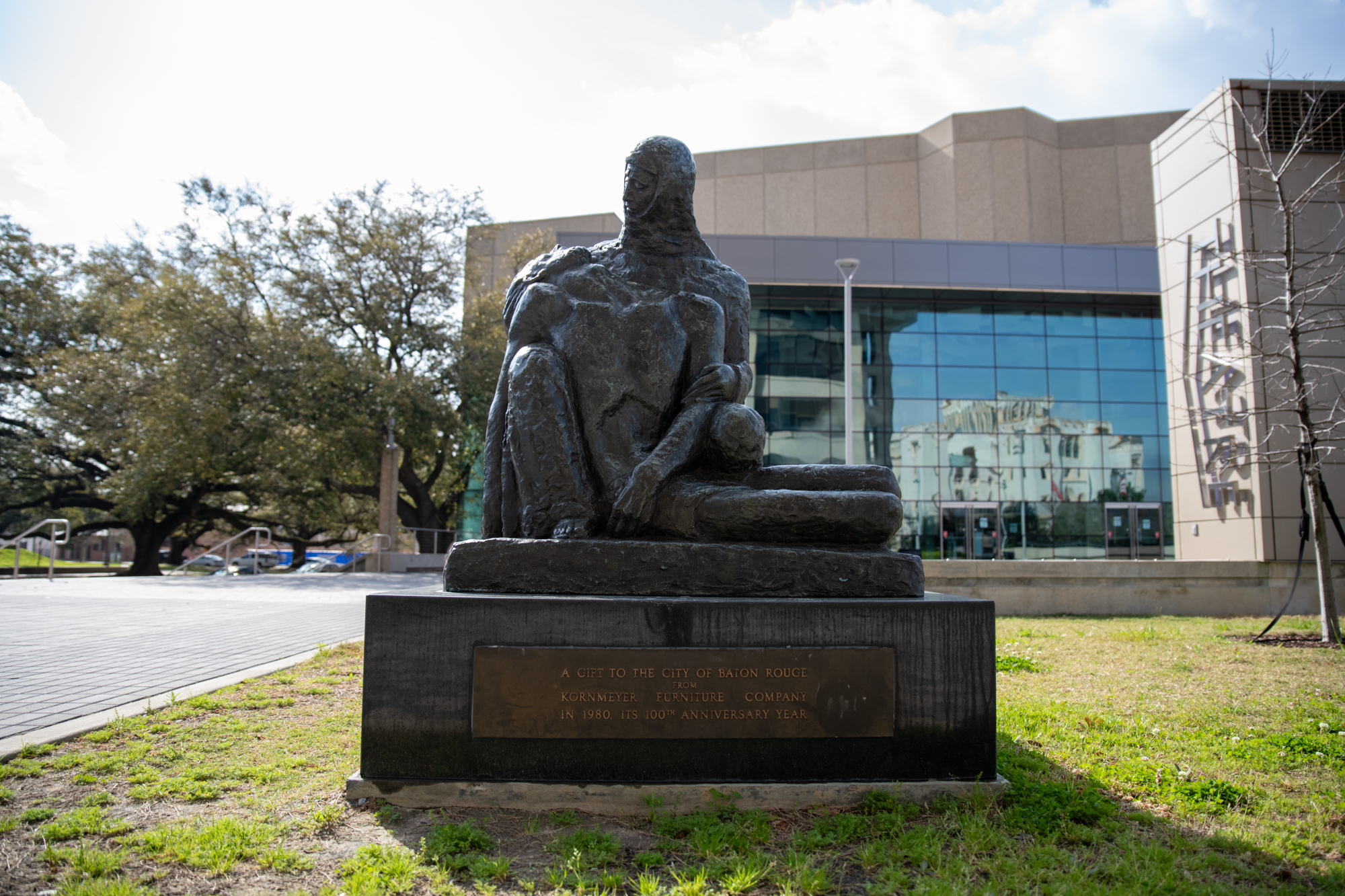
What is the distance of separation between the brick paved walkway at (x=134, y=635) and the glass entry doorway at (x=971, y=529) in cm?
1778

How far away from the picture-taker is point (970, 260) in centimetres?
2575

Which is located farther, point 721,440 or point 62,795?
point 721,440

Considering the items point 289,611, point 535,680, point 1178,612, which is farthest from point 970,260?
point 535,680

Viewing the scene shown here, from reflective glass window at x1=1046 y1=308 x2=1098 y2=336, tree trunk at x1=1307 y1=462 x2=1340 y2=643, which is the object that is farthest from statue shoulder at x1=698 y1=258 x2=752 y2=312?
reflective glass window at x1=1046 y1=308 x2=1098 y2=336

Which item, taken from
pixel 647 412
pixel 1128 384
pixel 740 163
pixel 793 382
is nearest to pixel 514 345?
pixel 647 412

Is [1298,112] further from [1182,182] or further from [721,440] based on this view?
[721,440]

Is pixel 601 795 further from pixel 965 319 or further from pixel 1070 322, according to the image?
pixel 1070 322

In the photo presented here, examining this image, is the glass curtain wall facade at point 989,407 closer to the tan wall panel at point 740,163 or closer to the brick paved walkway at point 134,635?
the tan wall panel at point 740,163

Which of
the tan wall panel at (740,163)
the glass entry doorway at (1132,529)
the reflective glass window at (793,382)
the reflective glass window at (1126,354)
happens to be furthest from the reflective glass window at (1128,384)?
the tan wall panel at (740,163)

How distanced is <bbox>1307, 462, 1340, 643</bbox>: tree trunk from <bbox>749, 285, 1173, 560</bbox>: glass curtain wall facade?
1723 centimetres

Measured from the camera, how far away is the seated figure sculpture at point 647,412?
3.83 meters

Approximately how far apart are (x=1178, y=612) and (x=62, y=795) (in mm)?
13148

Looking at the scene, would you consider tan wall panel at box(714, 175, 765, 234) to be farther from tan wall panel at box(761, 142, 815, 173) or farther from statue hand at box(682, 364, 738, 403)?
statue hand at box(682, 364, 738, 403)

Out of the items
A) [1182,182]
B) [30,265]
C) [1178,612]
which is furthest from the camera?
[30,265]
